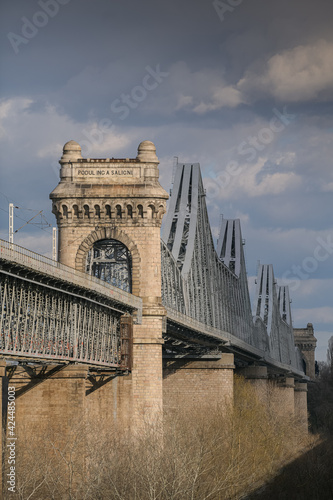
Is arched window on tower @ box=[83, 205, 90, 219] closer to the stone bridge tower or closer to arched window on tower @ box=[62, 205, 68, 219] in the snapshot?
the stone bridge tower

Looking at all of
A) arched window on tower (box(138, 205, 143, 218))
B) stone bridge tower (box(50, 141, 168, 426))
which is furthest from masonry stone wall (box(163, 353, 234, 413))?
arched window on tower (box(138, 205, 143, 218))

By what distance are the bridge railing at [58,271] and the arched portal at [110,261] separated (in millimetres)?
6647

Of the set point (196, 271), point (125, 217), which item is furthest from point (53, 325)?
point (196, 271)

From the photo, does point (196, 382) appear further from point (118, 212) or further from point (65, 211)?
point (65, 211)

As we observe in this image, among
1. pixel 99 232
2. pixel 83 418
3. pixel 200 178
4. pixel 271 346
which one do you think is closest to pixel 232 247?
pixel 271 346

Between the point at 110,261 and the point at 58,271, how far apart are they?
76.9ft

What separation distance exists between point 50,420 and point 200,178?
61.2 metres

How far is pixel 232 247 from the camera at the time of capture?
518ft

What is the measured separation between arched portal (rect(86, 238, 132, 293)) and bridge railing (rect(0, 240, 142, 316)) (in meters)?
6.65

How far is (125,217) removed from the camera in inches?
2985

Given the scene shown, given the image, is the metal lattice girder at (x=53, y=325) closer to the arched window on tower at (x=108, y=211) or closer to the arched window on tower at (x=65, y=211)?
the arched window on tower at (x=108, y=211)

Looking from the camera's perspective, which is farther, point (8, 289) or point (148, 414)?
point (148, 414)

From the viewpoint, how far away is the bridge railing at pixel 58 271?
155 ft

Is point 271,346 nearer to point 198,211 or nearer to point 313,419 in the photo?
point 313,419
